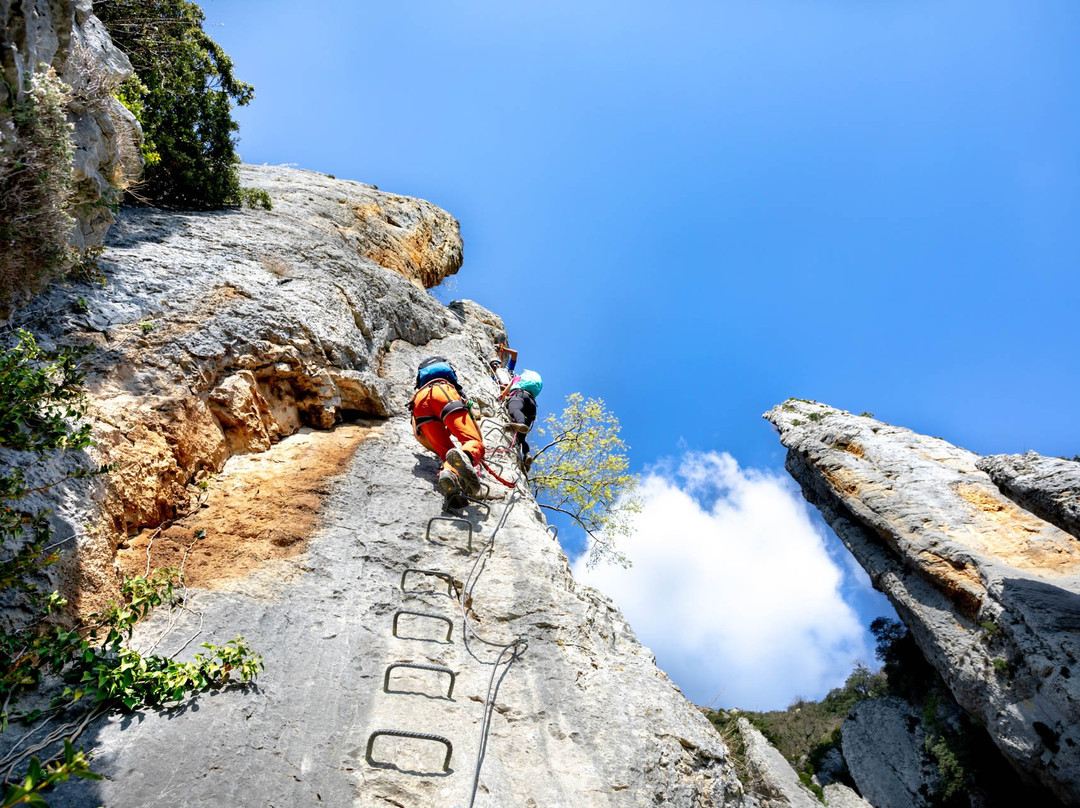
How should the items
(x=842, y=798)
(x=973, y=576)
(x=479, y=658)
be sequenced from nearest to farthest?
(x=479, y=658) < (x=973, y=576) < (x=842, y=798)

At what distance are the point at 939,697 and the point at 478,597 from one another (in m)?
22.6

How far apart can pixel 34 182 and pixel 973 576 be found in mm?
19452

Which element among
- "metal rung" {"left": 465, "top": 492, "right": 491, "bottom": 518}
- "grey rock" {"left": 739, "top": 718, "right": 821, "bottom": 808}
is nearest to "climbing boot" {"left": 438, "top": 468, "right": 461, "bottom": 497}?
"metal rung" {"left": 465, "top": 492, "right": 491, "bottom": 518}

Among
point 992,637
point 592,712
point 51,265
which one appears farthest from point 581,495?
point 51,265

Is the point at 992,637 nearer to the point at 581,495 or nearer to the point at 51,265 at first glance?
the point at 581,495

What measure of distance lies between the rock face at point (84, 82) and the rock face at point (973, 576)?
1797cm

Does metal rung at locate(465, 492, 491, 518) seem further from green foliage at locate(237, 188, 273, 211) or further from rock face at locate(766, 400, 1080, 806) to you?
rock face at locate(766, 400, 1080, 806)

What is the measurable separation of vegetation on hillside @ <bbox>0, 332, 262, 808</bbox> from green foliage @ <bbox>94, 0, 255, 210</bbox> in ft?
24.7

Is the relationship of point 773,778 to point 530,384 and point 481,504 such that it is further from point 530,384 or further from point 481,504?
point 481,504

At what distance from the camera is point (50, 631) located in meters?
4.14

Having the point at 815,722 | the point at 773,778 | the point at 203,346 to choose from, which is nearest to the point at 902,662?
the point at 773,778

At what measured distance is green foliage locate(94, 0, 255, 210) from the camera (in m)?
11.1

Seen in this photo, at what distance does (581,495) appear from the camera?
2177 centimetres

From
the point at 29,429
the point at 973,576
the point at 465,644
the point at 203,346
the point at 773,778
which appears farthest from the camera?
the point at 773,778
